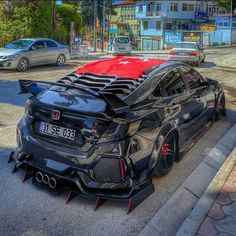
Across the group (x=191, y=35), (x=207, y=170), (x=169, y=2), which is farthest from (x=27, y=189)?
(x=169, y=2)

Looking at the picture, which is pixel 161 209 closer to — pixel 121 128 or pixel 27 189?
pixel 121 128

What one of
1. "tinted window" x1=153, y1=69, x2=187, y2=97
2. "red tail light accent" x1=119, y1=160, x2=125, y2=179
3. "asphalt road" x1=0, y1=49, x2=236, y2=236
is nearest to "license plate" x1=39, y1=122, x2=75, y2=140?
"red tail light accent" x1=119, y1=160, x2=125, y2=179

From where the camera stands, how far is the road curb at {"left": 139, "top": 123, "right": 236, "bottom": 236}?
3.58 metres

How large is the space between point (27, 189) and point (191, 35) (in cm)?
4442

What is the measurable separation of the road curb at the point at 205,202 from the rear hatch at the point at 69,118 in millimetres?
1245

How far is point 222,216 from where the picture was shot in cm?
379

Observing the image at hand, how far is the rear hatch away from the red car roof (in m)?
0.78

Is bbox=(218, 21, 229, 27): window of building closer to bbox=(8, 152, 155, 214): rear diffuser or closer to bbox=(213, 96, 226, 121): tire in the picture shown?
bbox=(213, 96, 226, 121): tire

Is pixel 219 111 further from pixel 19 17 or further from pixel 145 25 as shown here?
pixel 145 25

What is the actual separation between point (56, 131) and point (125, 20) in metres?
72.5

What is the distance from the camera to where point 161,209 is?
389 centimetres

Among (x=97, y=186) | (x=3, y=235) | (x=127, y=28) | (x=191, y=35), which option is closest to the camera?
(x=3, y=235)

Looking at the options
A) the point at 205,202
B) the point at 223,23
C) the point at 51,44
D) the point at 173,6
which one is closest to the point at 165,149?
the point at 205,202

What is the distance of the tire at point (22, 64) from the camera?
1486 centimetres
